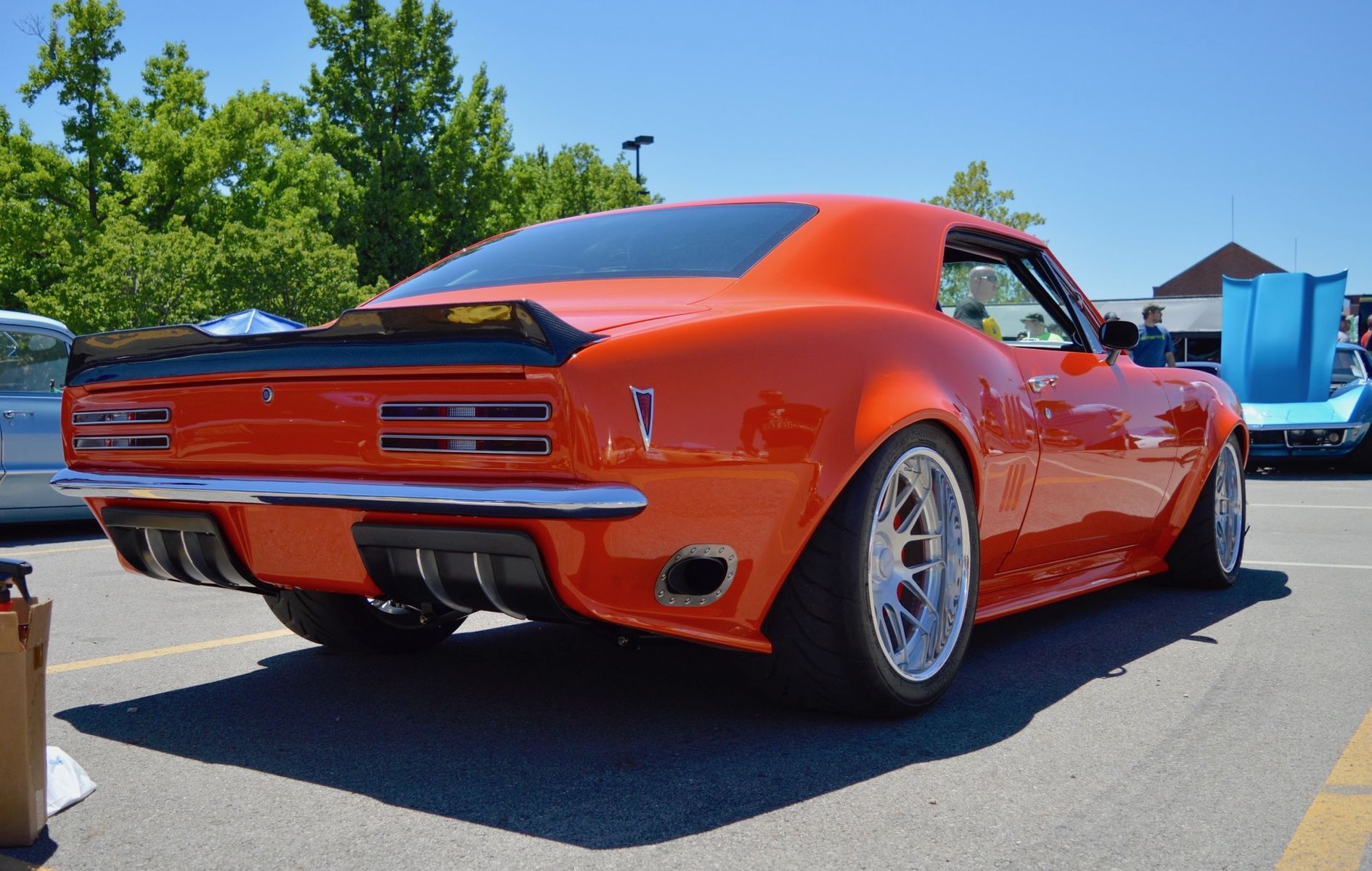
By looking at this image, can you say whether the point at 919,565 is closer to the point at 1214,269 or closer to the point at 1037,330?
the point at 1037,330

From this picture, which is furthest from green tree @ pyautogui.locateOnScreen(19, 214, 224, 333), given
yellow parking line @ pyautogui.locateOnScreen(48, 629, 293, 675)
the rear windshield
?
the rear windshield

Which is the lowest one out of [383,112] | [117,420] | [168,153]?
[117,420]

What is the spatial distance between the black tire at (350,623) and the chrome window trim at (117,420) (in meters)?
0.77

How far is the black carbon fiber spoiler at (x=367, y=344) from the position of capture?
258cm

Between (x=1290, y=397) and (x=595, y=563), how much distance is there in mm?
13054

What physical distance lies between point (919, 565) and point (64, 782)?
6.90ft

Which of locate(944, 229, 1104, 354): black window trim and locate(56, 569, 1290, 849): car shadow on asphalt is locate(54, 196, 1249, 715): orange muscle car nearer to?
Answer: locate(56, 569, 1290, 849): car shadow on asphalt

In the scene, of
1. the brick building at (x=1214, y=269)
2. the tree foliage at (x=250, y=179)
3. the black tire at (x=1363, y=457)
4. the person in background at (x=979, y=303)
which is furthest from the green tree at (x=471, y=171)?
the brick building at (x=1214, y=269)

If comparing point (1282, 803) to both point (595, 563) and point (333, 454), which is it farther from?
point (333, 454)

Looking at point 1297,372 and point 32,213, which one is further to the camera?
point 32,213

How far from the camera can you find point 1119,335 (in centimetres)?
461

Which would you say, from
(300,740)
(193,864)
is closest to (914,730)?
(300,740)

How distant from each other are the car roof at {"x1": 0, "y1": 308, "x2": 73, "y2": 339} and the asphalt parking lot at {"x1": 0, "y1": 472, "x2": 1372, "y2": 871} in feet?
14.3

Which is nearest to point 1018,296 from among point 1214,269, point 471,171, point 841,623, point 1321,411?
point 841,623
